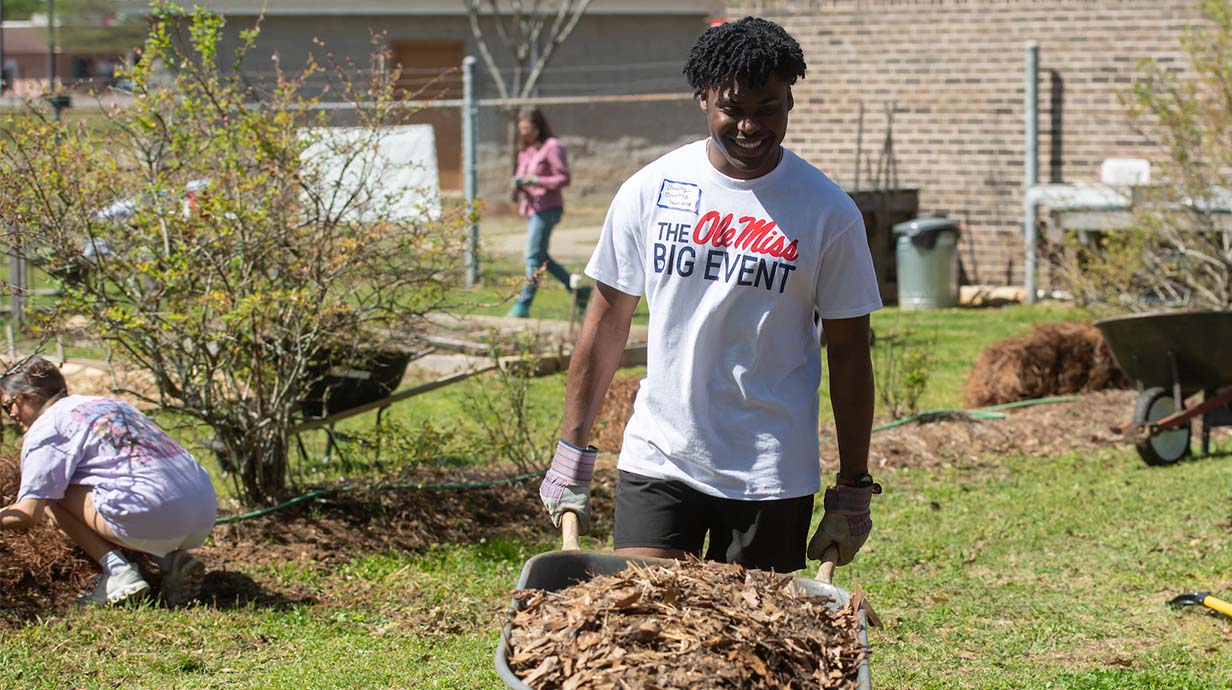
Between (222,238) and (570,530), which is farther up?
(222,238)

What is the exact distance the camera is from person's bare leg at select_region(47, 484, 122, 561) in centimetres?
556

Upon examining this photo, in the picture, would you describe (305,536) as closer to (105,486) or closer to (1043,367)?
(105,486)

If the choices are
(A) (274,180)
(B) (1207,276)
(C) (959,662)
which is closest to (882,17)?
(B) (1207,276)

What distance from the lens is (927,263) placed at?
1446 cm

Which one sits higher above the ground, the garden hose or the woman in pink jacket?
the woman in pink jacket

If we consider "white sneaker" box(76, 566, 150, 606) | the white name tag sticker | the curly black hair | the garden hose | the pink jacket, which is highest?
the curly black hair

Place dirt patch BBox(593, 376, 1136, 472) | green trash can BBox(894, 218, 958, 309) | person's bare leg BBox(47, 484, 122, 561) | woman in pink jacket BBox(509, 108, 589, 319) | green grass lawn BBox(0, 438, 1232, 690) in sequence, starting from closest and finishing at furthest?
green grass lawn BBox(0, 438, 1232, 690) < person's bare leg BBox(47, 484, 122, 561) < dirt patch BBox(593, 376, 1136, 472) < woman in pink jacket BBox(509, 108, 589, 319) < green trash can BBox(894, 218, 958, 309)

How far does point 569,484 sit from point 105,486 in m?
2.77

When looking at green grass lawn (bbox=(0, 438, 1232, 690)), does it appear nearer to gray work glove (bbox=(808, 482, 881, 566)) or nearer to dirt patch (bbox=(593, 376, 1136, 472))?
dirt patch (bbox=(593, 376, 1136, 472))

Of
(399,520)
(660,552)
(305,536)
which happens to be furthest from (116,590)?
(660,552)

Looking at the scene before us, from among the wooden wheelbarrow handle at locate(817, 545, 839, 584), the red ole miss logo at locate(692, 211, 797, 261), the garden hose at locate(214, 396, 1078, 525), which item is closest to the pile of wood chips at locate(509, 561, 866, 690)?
the wooden wheelbarrow handle at locate(817, 545, 839, 584)

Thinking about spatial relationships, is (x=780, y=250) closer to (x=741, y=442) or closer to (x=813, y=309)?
(x=813, y=309)

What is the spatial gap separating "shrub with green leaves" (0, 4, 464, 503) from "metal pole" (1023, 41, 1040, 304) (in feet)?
30.6

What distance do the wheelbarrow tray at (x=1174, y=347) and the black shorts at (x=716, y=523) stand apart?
5.11 metres
